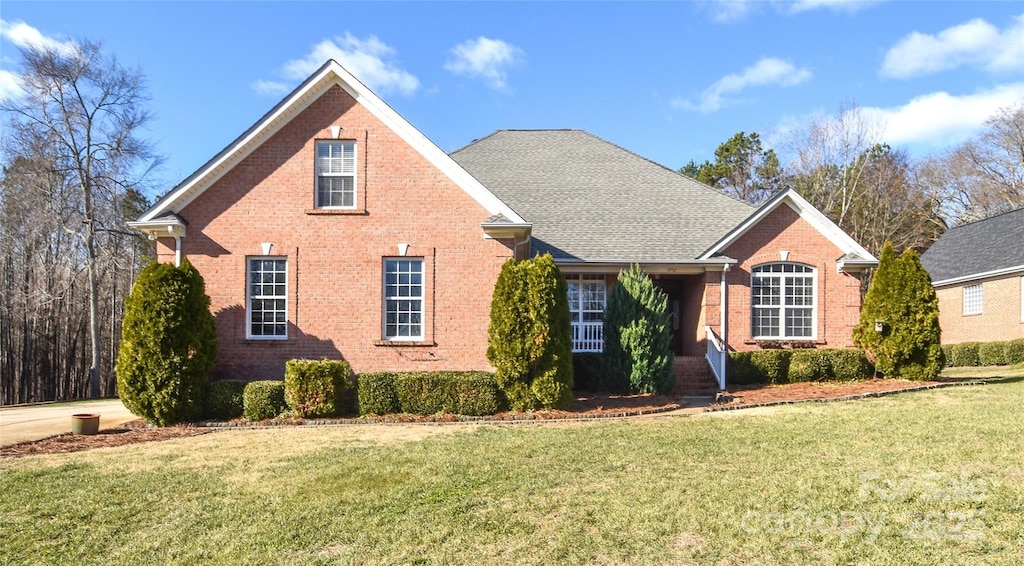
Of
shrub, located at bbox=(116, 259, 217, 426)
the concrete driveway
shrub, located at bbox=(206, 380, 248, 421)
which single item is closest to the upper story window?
shrub, located at bbox=(116, 259, 217, 426)

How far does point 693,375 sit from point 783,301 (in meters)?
3.68

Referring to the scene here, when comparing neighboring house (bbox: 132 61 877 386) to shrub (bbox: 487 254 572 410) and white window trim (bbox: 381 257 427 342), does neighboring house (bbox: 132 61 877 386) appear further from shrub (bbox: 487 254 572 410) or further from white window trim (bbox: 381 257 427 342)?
shrub (bbox: 487 254 572 410)

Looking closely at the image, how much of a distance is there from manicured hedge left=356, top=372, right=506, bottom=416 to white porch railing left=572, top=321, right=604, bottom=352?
5387 millimetres

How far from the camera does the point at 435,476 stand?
788 cm

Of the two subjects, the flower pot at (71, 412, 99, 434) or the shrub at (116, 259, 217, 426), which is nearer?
the flower pot at (71, 412, 99, 434)

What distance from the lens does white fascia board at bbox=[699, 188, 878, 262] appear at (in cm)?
1789

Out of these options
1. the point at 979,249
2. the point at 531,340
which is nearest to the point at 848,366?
the point at 531,340

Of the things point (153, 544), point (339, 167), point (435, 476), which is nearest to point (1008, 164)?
point (339, 167)

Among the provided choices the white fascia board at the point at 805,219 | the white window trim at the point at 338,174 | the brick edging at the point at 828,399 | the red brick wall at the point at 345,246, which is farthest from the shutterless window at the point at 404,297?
the white fascia board at the point at 805,219

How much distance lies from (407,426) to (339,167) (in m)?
6.56

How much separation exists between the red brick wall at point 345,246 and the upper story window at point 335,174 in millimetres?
214

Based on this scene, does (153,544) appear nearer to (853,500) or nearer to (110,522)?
(110,522)

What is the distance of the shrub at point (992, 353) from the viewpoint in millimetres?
24234

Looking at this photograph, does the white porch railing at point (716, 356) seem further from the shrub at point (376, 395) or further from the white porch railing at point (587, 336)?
the shrub at point (376, 395)
